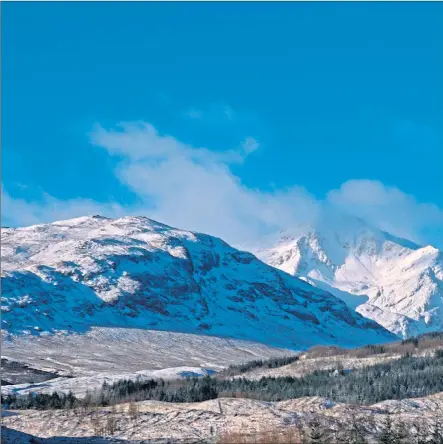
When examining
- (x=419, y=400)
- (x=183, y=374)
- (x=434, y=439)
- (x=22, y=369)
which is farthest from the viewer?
(x=22, y=369)

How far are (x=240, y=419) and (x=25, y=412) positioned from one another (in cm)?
1274

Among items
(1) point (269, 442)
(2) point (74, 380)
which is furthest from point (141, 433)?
(2) point (74, 380)

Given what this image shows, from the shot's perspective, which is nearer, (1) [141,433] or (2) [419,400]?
(1) [141,433]

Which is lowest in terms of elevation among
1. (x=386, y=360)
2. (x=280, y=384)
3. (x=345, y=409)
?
(x=345, y=409)

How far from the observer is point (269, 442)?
76.4 feet

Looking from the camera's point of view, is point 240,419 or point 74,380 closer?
point 240,419

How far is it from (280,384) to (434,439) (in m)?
55.8

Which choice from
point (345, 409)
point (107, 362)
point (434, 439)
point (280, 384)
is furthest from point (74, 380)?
point (434, 439)

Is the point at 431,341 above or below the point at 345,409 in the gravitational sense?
above

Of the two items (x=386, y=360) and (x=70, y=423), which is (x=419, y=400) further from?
(x=386, y=360)

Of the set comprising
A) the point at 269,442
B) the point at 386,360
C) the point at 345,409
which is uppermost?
the point at 386,360

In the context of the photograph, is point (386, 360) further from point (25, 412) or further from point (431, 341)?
point (25, 412)

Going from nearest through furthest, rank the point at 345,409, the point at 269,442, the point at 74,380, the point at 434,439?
the point at 269,442, the point at 434,439, the point at 345,409, the point at 74,380

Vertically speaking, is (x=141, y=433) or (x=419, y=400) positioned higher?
(x=419, y=400)
